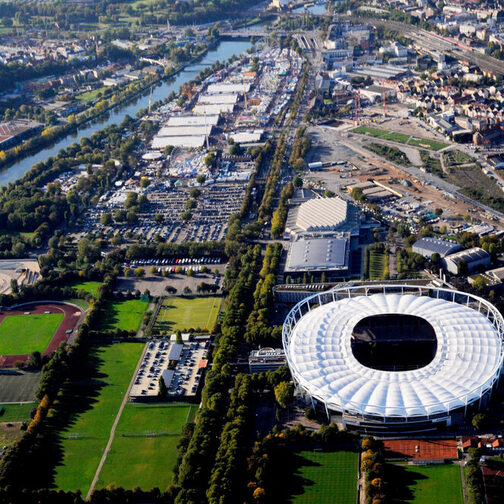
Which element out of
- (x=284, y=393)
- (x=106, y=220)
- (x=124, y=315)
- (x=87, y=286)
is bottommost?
(x=284, y=393)

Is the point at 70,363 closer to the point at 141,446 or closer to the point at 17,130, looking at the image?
the point at 141,446

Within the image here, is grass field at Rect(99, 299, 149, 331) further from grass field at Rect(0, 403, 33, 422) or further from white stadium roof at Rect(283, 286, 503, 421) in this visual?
white stadium roof at Rect(283, 286, 503, 421)

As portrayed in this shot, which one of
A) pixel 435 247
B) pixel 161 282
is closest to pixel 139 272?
pixel 161 282

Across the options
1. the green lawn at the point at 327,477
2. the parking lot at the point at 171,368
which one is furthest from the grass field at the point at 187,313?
the green lawn at the point at 327,477

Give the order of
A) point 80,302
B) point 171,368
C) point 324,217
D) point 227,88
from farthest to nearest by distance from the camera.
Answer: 1. point 227,88
2. point 324,217
3. point 80,302
4. point 171,368

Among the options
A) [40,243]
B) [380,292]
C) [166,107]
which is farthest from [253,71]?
[380,292]

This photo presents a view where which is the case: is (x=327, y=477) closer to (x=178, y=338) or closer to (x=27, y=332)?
(x=178, y=338)
